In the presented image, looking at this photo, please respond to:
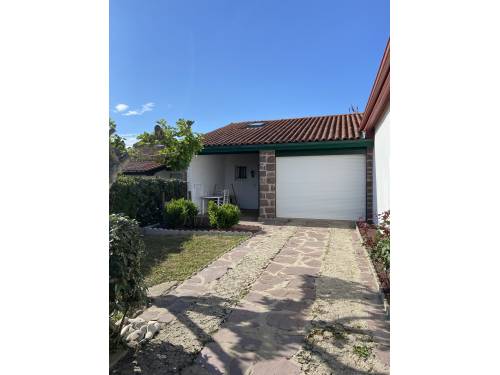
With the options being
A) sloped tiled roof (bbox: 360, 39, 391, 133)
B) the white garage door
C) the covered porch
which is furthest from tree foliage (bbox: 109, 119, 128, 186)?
the covered porch

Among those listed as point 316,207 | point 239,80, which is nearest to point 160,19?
point 239,80

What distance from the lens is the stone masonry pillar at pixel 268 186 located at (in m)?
11.3

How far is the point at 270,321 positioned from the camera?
3252 millimetres

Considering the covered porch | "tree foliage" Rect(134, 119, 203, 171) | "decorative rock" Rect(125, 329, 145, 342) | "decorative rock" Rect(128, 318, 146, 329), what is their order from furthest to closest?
1. the covered porch
2. "tree foliage" Rect(134, 119, 203, 171)
3. "decorative rock" Rect(128, 318, 146, 329)
4. "decorative rock" Rect(125, 329, 145, 342)

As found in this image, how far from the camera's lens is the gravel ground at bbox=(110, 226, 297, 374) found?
97.9 inches

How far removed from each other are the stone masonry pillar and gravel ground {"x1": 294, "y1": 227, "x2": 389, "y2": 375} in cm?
632

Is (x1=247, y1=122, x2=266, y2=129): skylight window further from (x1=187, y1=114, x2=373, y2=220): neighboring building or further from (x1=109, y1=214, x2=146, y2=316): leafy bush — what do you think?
(x1=109, y1=214, x2=146, y2=316): leafy bush

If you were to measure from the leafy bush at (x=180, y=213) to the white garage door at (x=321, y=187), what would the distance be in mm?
3743

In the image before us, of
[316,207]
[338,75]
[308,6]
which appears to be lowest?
[316,207]
